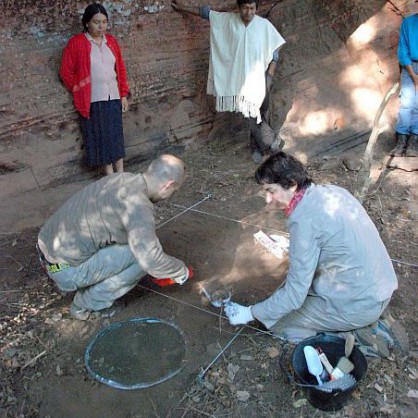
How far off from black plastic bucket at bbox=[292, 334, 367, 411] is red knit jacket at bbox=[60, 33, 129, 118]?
9.85 feet

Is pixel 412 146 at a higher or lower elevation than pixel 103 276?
lower

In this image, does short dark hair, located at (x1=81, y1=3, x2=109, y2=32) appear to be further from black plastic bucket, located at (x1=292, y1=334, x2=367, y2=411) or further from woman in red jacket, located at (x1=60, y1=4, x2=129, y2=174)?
black plastic bucket, located at (x1=292, y1=334, x2=367, y2=411)

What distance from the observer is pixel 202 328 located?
3.19 m

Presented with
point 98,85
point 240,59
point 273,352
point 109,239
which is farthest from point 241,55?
point 273,352

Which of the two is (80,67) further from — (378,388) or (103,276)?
(378,388)

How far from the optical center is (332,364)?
2746 millimetres

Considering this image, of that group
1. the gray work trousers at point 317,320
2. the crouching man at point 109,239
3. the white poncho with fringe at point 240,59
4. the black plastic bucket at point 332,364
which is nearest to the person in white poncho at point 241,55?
the white poncho with fringe at point 240,59

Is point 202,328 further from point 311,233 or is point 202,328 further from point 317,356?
point 311,233

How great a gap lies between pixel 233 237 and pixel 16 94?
230 centimetres

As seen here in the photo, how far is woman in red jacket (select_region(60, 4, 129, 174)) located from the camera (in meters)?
4.28

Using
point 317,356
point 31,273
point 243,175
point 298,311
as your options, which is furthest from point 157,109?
point 317,356

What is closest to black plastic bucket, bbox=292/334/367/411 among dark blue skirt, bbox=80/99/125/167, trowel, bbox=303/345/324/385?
trowel, bbox=303/345/324/385

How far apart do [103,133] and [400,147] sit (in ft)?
12.1

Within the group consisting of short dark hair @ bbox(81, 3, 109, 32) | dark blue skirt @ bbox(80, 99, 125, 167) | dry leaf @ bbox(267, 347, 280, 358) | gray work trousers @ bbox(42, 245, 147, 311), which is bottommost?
dry leaf @ bbox(267, 347, 280, 358)
